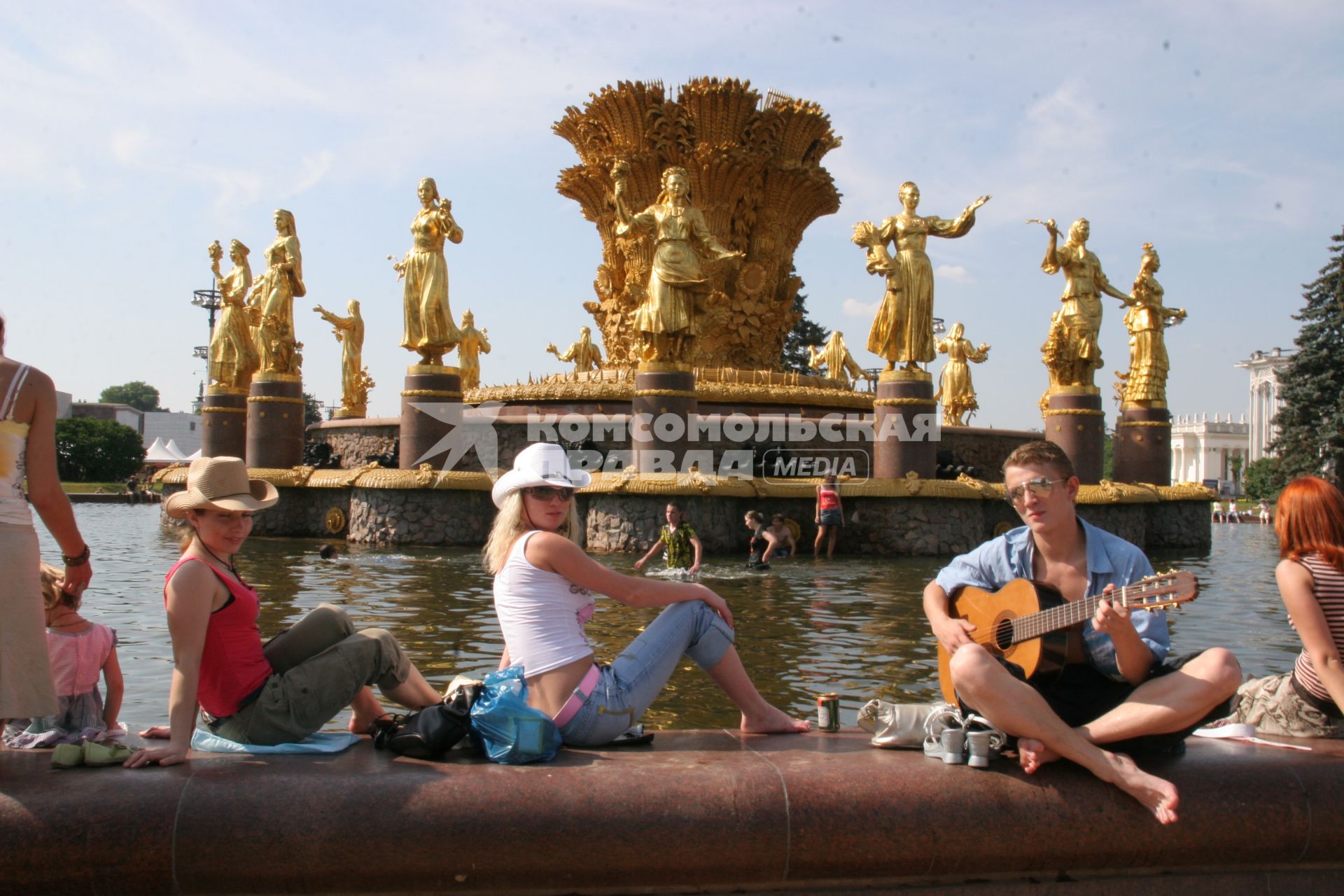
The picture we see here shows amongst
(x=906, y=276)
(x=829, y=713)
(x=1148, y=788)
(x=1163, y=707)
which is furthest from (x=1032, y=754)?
(x=906, y=276)

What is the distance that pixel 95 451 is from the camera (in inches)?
2420

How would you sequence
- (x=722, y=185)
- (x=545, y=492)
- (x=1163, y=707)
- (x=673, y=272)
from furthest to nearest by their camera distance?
(x=722, y=185)
(x=673, y=272)
(x=545, y=492)
(x=1163, y=707)

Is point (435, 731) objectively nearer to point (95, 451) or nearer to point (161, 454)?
point (161, 454)

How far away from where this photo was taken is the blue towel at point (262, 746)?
356 cm

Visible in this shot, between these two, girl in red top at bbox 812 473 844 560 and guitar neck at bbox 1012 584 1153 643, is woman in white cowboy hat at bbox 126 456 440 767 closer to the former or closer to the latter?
guitar neck at bbox 1012 584 1153 643

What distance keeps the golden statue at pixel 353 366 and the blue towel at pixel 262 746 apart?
88.1 feet

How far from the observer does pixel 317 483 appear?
18.7 m

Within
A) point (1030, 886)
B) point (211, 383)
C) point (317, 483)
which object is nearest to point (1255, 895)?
point (1030, 886)

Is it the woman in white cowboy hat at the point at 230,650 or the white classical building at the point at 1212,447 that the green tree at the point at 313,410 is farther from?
the white classical building at the point at 1212,447

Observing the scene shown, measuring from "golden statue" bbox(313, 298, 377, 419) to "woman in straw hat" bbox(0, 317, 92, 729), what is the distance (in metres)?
26.9

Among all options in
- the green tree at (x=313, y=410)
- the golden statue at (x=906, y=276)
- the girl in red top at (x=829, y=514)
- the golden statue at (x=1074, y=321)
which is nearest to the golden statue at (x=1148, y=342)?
the golden statue at (x=1074, y=321)

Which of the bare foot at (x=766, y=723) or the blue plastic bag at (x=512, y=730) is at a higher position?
the blue plastic bag at (x=512, y=730)

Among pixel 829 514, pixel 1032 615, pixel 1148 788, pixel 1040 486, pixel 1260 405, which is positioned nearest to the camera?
pixel 1148 788

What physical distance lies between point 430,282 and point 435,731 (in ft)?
52.9
